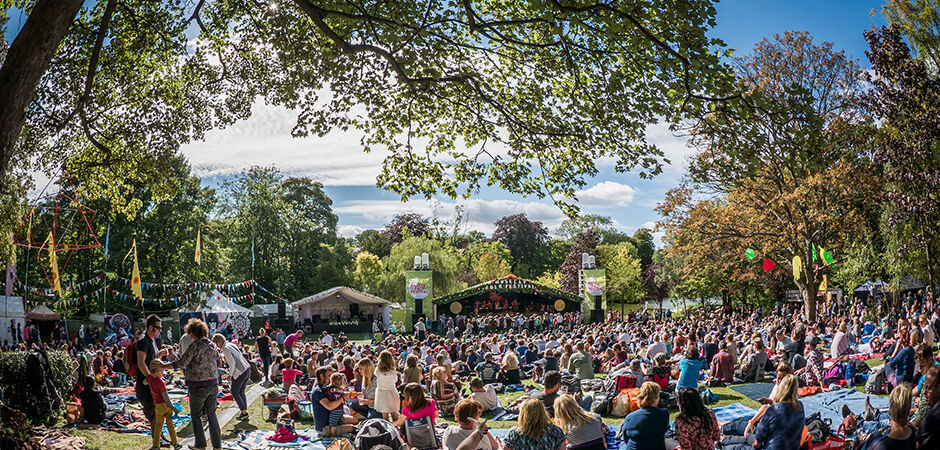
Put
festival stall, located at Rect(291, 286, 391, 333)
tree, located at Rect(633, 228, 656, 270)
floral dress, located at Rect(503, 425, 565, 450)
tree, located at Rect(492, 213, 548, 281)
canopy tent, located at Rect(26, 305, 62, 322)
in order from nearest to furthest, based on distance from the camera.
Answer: floral dress, located at Rect(503, 425, 565, 450)
canopy tent, located at Rect(26, 305, 62, 322)
festival stall, located at Rect(291, 286, 391, 333)
tree, located at Rect(492, 213, 548, 281)
tree, located at Rect(633, 228, 656, 270)

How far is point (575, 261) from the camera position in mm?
57344

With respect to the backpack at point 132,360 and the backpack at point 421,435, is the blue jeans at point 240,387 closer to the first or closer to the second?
the backpack at point 132,360

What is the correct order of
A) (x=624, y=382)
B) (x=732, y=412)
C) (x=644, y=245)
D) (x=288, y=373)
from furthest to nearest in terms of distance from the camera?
(x=644, y=245) → (x=288, y=373) → (x=624, y=382) → (x=732, y=412)

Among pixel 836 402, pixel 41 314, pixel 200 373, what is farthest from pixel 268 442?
pixel 41 314

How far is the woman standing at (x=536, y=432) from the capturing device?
4.97 meters

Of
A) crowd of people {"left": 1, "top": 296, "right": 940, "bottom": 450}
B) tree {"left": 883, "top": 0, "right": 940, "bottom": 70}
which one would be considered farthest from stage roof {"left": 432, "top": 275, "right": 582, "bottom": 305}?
tree {"left": 883, "top": 0, "right": 940, "bottom": 70}

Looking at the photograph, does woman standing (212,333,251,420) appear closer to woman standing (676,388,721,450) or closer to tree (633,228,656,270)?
woman standing (676,388,721,450)

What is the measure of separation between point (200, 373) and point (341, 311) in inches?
1247

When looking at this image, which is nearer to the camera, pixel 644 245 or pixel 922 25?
pixel 922 25

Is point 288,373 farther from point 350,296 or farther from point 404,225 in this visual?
point 404,225

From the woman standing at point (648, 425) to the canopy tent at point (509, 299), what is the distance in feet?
103

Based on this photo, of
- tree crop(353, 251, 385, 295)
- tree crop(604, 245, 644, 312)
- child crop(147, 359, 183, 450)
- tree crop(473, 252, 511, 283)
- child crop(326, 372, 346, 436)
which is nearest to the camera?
child crop(147, 359, 183, 450)

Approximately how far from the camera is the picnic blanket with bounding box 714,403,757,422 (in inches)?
375

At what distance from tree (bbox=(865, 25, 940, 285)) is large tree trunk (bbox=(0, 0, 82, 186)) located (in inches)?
845
